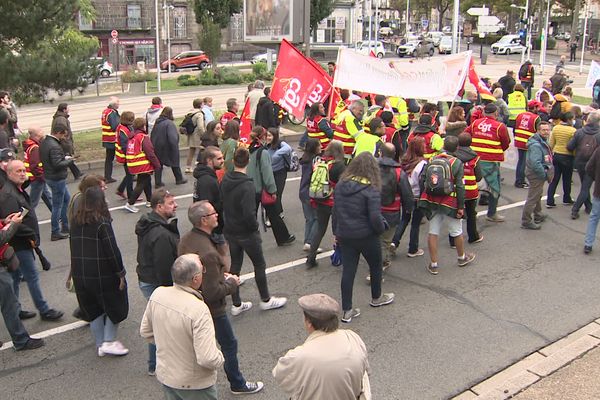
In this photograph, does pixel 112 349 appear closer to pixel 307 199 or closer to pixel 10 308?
pixel 10 308

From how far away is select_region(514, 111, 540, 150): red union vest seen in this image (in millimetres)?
10398

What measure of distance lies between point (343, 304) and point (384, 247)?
1328mm

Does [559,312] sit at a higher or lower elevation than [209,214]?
lower

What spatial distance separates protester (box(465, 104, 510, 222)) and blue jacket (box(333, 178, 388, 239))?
3934mm

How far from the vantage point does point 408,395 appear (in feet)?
16.2

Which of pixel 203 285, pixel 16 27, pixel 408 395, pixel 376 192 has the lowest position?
pixel 408 395

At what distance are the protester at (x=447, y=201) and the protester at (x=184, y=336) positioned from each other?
4.05 metres

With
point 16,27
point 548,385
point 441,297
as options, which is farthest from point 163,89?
point 548,385

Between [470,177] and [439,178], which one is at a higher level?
[439,178]

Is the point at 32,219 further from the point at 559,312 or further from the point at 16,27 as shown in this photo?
the point at 16,27

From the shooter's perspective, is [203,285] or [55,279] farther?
[55,279]

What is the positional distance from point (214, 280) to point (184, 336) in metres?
0.81

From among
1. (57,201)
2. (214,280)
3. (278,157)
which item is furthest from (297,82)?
(214,280)

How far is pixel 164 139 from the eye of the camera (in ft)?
35.6
